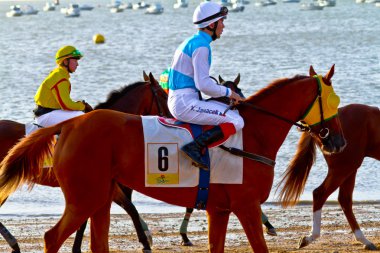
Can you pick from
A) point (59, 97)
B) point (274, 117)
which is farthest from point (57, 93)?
point (274, 117)

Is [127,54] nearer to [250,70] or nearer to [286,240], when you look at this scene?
[250,70]

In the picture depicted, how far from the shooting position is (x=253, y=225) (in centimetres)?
923

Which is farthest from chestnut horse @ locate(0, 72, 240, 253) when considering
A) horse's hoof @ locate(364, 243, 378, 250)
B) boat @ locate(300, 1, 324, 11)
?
boat @ locate(300, 1, 324, 11)

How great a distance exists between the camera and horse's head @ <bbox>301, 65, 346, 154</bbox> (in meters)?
9.63

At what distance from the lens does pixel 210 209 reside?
9.59 m

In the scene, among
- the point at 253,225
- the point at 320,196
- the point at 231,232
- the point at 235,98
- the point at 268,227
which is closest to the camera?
the point at 253,225

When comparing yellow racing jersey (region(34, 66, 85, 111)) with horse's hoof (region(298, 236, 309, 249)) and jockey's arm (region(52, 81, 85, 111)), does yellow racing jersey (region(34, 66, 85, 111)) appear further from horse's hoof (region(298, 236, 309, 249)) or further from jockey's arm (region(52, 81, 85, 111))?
horse's hoof (region(298, 236, 309, 249))

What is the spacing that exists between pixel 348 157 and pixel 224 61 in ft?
→ 133

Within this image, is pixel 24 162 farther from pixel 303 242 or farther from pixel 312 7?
pixel 312 7

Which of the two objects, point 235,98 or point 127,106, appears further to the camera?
point 127,106

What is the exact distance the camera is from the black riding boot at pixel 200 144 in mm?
9133

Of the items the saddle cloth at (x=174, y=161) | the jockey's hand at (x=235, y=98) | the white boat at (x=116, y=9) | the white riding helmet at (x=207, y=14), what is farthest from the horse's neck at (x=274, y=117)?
the white boat at (x=116, y=9)

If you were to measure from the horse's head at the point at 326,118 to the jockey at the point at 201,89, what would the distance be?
0.80 metres

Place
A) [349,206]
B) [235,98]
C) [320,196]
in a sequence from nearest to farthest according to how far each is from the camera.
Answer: [235,98], [320,196], [349,206]
